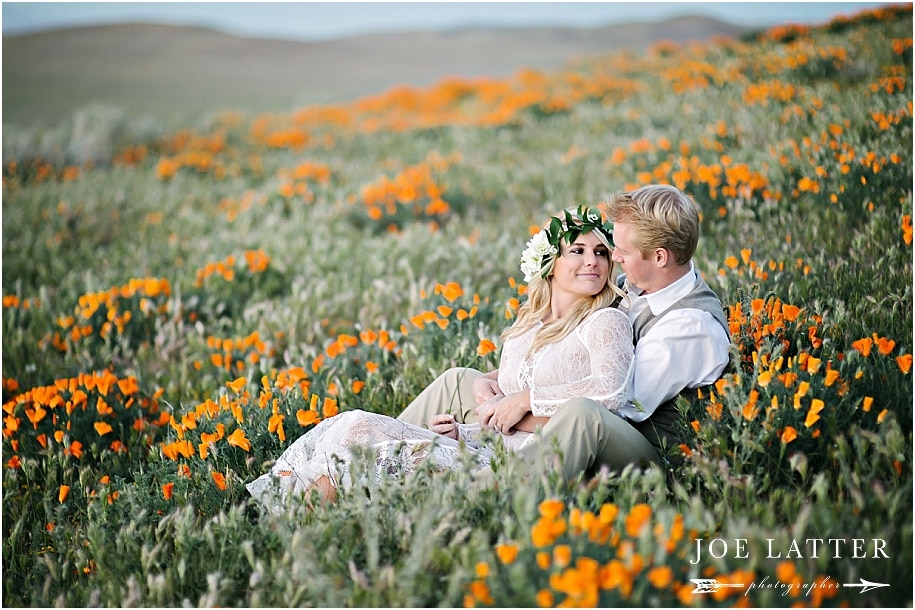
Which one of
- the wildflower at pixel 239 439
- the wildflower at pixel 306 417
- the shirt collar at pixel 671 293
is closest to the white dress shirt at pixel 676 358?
the shirt collar at pixel 671 293

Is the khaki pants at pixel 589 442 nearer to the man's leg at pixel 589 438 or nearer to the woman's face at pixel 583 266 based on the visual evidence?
the man's leg at pixel 589 438

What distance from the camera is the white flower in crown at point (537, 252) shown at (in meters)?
3.61

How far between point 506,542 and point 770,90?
272 inches

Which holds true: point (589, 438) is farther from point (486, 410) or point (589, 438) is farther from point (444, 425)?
point (444, 425)

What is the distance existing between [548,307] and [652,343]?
2.04 ft

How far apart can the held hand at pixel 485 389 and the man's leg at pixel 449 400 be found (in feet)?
0.25

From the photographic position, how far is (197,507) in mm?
3355

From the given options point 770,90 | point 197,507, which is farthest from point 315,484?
point 770,90

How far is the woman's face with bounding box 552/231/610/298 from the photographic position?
345 cm

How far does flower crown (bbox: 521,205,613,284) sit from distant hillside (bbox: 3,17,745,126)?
16271mm

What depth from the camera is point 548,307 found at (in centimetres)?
368

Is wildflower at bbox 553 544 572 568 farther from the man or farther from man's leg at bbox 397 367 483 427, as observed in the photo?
man's leg at bbox 397 367 483 427

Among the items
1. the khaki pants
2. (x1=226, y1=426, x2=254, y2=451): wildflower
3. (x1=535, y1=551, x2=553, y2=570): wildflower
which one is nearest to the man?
the khaki pants

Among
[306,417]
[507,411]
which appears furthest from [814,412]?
[306,417]
